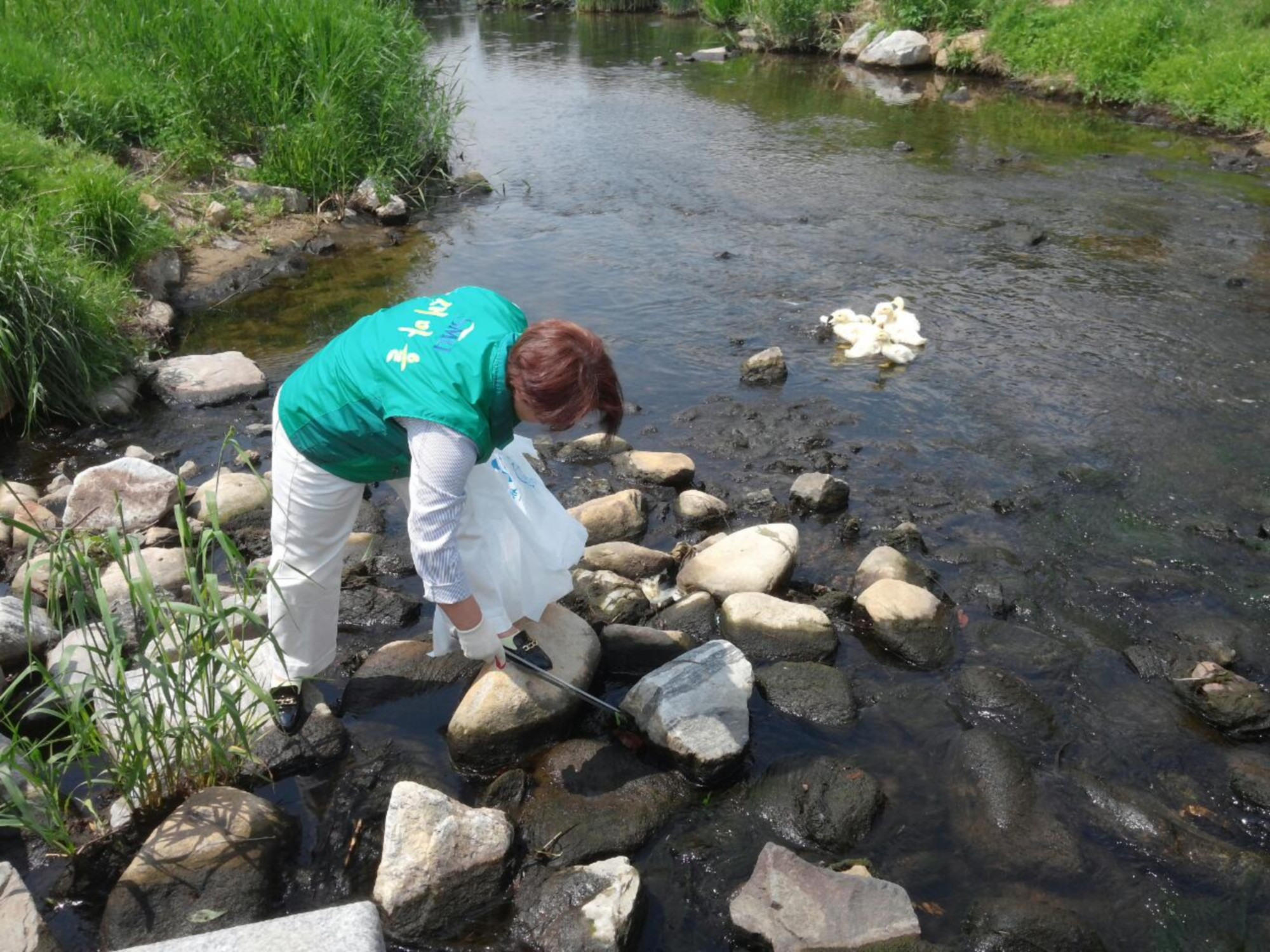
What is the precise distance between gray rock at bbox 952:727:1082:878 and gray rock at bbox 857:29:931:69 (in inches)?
629

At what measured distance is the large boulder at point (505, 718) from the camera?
3.51m

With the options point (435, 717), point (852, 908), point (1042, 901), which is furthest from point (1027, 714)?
point (435, 717)

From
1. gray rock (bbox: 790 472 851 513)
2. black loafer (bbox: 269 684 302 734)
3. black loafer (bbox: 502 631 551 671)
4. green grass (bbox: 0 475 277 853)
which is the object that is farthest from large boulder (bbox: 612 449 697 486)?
green grass (bbox: 0 475 277 853)

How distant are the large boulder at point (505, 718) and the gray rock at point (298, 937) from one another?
3.75 ft

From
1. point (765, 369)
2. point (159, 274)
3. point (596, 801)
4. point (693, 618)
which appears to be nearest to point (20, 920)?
point (596, 801)

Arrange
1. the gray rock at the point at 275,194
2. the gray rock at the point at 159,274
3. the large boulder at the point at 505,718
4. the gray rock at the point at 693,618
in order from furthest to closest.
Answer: the gray rock at the point at 275,194 → the gray rock at the point at 159,274 → the gray rock at the point at 693,618 → the large boulder at the point at 505,718

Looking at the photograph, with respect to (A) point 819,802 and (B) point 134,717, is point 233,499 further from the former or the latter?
(A) point 819,802

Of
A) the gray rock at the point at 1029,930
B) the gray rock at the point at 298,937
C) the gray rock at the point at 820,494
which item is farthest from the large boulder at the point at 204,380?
the gray rock at the point at 1029,930

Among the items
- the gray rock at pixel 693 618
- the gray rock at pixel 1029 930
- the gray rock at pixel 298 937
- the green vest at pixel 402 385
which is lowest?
the gray rock at pixel 1029 930

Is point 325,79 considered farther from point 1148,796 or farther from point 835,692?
point 1148,796

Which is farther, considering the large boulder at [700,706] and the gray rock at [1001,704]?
the gray rock at [1001,704]

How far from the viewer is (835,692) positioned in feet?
12.4

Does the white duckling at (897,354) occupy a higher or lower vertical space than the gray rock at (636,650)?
higher

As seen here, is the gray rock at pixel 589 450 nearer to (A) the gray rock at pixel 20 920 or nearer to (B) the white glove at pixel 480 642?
(B) the white glove at pixel 480 642
